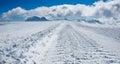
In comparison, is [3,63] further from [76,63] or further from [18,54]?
[76,63]

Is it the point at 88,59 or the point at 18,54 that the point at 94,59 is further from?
the point at 18,54

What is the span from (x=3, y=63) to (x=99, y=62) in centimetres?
470

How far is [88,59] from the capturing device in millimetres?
11242

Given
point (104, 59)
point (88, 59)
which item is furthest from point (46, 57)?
point (104, 59)

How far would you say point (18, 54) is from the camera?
12.6m

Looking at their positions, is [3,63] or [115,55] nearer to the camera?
[3,63]

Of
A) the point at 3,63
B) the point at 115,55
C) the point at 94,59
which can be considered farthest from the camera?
the point at 115,55

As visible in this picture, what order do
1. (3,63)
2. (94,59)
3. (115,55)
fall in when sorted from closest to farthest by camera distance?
(3,63)
(94,59)
(115,55)

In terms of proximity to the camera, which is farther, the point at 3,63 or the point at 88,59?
the point at 88,59

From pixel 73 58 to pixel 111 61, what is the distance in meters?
1.99

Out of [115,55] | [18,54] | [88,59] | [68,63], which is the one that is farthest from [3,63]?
[115,55]

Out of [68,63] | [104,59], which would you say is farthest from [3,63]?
[104,59]

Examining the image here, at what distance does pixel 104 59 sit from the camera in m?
11.3

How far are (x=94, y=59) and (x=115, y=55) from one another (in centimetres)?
183
